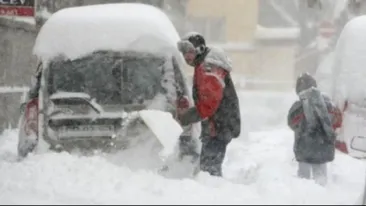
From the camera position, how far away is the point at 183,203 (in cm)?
491

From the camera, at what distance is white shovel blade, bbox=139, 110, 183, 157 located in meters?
6.87

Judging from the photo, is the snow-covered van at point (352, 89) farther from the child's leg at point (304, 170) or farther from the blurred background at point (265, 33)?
the blurred background at point (265, 33)

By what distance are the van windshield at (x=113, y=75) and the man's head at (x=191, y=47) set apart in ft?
1.76

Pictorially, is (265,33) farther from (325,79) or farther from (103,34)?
(103,34)

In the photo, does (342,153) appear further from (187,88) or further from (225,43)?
(225,43)

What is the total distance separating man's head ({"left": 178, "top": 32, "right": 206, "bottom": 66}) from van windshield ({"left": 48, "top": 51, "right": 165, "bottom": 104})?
535 mm

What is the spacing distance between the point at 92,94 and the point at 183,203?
105 inches

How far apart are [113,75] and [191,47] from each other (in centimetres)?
95

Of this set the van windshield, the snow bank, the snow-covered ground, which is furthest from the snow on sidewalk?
the snow bank

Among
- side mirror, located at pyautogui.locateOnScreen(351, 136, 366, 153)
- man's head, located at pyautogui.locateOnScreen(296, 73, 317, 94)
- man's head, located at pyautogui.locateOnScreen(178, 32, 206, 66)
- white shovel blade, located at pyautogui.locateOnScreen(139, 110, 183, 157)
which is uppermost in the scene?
man's head, located at pyautogui.locateOnScreen(178, 32, 206, 66)

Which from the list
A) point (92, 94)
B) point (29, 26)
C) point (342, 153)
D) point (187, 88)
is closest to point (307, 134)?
point (187, 88)

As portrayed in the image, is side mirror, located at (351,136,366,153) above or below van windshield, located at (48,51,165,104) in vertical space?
below

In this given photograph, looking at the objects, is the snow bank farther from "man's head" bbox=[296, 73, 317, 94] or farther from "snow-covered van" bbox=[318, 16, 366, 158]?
"man's head" bbox=[296, 73, 317, 94]

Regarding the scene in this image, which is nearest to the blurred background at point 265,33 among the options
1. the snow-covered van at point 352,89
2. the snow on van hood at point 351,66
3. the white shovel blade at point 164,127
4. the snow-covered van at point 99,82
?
the snow on van hood at point 351,66
